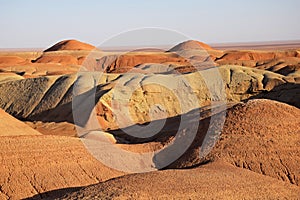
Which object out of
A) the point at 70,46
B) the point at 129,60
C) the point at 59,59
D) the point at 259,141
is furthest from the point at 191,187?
the point at 70,46

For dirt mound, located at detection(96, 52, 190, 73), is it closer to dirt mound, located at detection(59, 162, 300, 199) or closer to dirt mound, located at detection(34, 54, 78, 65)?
dirt mound, located at detection(34, 54, 78, 65)

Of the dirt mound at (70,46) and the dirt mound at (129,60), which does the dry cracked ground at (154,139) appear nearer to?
the dirt mound at (129,60)

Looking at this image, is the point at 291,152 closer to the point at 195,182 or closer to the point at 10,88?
the point at 195,182

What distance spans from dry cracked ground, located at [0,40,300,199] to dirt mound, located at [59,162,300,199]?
0.02 m

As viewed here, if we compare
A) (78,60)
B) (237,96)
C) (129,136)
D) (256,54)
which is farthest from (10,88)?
(256,54)

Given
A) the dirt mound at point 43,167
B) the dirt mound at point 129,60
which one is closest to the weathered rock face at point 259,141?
the dirt mound at point 43,167

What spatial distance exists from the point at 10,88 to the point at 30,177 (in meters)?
21.9

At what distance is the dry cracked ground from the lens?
1132cm

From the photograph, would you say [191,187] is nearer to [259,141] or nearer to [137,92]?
[259,141]

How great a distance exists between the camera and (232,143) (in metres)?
15.4

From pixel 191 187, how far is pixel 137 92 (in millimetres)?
18003

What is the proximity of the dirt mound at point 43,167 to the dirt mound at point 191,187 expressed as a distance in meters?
2.95

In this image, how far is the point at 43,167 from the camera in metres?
14.1

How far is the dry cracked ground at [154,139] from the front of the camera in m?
11.3
